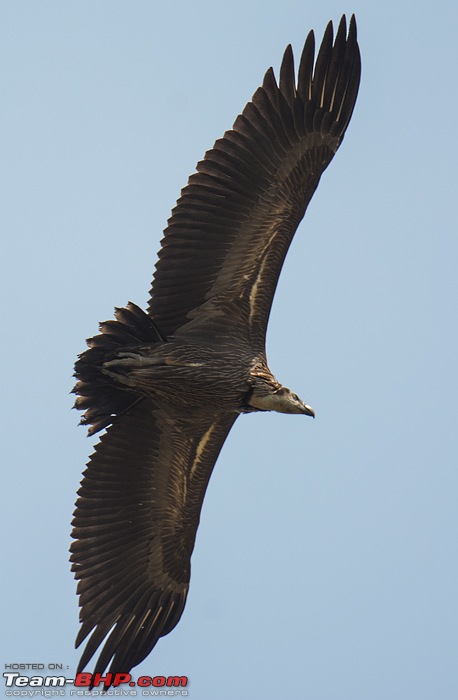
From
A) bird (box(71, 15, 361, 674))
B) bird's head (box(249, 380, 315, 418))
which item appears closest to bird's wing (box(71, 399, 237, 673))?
bird (box(71, 15, 361, 674))

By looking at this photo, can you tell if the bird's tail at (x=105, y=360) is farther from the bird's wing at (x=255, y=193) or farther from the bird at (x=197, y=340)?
the bird's wing at (x=255, y=193)

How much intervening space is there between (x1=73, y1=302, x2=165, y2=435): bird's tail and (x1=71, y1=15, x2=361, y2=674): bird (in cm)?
1

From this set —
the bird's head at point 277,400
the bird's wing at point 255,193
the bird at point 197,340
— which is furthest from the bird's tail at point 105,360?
the bird's head at point 277,400

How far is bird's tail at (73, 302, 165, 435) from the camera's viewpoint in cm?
1497

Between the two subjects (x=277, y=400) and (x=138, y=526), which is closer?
(x=277, y=400)

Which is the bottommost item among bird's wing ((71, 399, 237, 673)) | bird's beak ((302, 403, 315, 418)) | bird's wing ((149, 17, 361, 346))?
bird's wing ((71, 399, 237, 673))

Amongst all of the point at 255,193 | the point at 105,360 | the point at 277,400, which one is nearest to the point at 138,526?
the point at 105,360

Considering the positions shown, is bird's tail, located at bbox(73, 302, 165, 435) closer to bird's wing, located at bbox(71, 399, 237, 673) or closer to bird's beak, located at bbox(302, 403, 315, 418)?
bird's wing, located at bbox(71, 399, 237, 673)

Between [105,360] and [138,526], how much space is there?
6.41 feet

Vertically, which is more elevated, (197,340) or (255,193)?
(255,193)

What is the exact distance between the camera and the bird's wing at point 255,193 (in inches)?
587

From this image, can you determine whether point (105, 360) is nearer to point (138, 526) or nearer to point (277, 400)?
point (277, 400)

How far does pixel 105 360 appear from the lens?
15078 millimetres

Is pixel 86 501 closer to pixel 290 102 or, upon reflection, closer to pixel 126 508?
pixel 126 508
